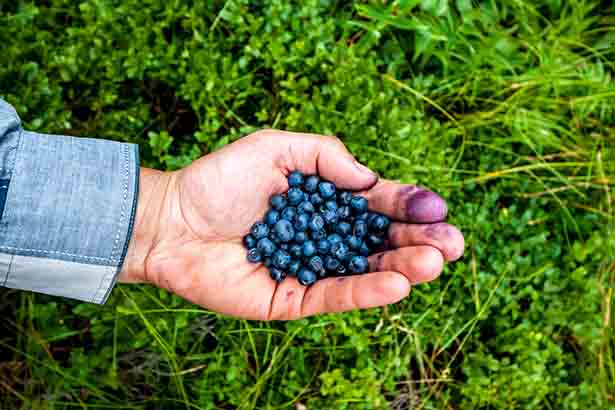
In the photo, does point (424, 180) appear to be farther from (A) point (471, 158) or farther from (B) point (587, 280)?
(B) point (587, 280)

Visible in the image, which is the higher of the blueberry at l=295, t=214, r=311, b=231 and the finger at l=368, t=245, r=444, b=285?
the finger at l=368, t=245, r=444, b=285

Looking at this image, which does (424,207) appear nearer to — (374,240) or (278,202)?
(374,240)

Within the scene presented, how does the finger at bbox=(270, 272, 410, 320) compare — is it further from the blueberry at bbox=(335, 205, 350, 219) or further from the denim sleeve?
the denim sleeve

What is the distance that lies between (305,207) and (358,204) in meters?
0.22

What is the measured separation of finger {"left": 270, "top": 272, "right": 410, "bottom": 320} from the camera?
7.29ft

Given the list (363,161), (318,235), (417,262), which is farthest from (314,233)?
(363,161)

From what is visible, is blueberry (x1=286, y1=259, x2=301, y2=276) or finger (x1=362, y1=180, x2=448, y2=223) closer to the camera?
finger (x1=362, y1=180, x2=448, y2=223)

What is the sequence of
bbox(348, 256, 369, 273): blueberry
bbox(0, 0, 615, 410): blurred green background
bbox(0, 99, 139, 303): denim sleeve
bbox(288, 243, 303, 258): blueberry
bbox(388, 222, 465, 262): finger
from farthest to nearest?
bbox(0, 0, 615, 410): blurred green background
bbox(288, 243, 303, 258): blueberry
bbox(348, 256, 369, 273): blueberry
bbox(388, 222, 465, 262): finger
bbox(0, 99, 139, 303): denim sleeve

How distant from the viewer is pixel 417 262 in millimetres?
→ 2221

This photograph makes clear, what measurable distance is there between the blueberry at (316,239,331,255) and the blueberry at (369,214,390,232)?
199 millimetres

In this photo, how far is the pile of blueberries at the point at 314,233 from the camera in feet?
8.11

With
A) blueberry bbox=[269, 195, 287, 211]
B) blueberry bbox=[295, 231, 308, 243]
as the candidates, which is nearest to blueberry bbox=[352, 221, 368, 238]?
blueberry bbox=[295, 231, 308, 243]

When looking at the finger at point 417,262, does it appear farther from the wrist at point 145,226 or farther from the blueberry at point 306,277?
the wrist at point 145,226

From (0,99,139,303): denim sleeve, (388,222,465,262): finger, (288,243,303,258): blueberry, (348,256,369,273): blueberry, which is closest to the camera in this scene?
(0,99,139,303): denim sleeve
